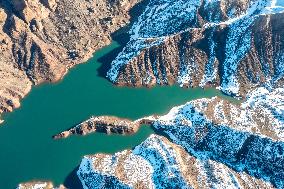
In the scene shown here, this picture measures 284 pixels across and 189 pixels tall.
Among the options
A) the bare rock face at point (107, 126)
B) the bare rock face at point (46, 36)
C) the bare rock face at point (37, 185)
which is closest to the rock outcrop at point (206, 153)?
the bare rock face at point (107, 126)

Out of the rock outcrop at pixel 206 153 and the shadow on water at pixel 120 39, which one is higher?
the shadow on water at pixel 120 39

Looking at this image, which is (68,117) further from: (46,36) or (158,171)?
(46,36)

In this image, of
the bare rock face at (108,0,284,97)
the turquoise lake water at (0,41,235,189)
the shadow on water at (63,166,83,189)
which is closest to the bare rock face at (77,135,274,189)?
the shadow on water at (63,166,83,189)

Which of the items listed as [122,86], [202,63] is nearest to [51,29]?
[122,86]

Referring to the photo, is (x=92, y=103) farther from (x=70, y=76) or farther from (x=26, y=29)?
(x=26, y=29)

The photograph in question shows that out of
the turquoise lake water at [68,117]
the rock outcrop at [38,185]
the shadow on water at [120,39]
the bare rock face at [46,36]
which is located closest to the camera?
the rock outcrop at [38,185]

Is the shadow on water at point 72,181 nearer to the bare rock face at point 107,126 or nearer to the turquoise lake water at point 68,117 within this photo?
the turquoise lake water at point 68,117

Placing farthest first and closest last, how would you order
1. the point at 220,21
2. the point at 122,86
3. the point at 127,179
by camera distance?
the point at 220,21 → the point at 122,86 → the point at 127,179
